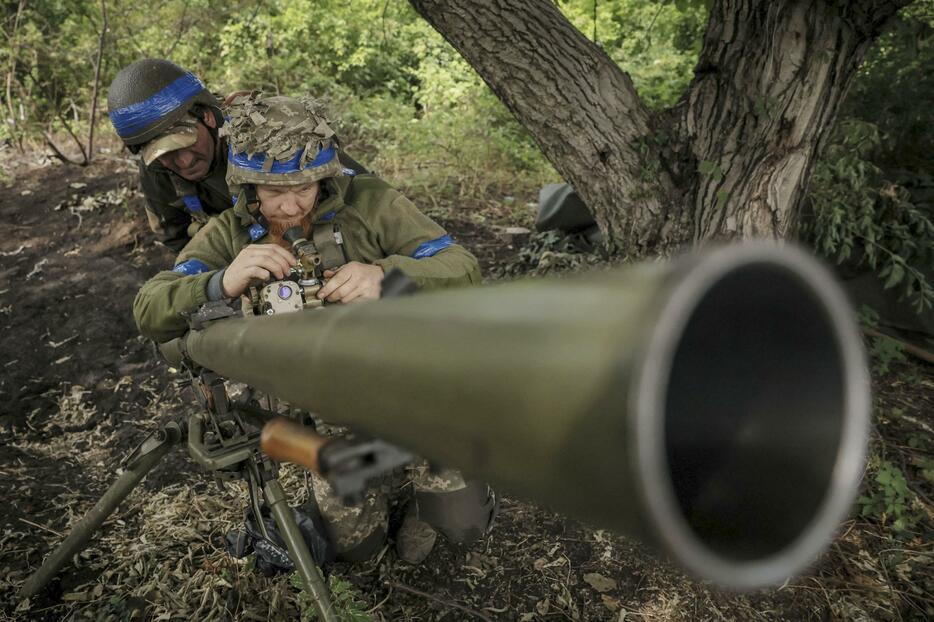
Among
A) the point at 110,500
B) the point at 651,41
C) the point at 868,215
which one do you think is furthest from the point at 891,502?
the point at 651,41

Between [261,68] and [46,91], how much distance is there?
272 centimetres

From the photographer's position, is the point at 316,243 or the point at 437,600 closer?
the point at 316,243

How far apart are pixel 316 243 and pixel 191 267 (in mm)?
481

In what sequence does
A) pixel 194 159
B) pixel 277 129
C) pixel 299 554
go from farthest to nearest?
pixel 194 159, pixel 277 129, pixel 299 554

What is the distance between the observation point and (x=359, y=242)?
246cm

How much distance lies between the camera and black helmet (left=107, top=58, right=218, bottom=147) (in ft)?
9.84

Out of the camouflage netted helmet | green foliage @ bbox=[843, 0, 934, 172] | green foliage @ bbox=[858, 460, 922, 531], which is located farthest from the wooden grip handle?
green foliage @ bbox=[843, 0, 934, 172]

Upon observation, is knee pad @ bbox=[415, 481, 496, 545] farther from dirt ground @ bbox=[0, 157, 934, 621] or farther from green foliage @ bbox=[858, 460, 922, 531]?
green foliage @ bbox=[858, 460, 922, 531]

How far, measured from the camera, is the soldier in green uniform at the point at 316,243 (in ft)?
6.54

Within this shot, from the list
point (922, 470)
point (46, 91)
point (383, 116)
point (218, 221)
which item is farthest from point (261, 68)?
point (922, 470)

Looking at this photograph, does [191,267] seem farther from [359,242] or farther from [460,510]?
[460,510]

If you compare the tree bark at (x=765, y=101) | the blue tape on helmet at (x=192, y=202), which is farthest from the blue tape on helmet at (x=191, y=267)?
the tree bark at (x=765, y=101)

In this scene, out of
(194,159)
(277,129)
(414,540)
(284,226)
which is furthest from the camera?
(194,159)

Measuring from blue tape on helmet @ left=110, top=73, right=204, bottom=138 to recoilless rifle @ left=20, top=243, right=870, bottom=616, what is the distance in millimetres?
2635
